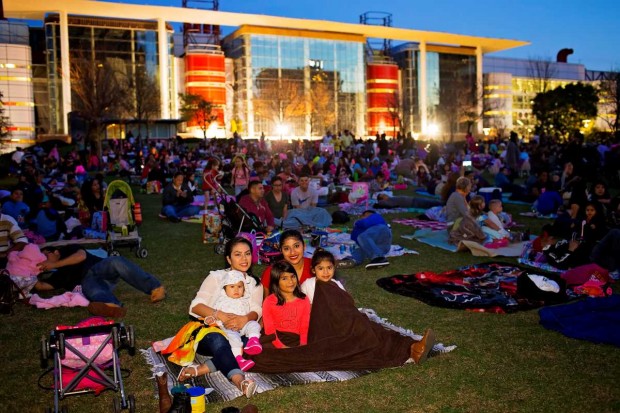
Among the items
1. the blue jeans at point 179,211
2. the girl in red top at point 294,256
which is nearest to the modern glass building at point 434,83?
the blue jeans at point 179,211

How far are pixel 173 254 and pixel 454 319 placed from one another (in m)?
5.72

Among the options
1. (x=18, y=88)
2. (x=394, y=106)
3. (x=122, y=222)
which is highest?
(x=18, y=88)

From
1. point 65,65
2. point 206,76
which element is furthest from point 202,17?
point 65,65

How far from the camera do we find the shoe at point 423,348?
17.7 feet

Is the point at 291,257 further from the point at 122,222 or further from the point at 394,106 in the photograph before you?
the point at 394,106

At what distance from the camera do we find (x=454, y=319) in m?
6.76

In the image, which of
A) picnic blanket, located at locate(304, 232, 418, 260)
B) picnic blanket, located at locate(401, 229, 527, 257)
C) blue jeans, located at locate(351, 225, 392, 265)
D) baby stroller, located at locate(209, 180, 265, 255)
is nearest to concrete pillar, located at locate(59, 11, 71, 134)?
baby stroller, located at locate(209, 180, 265, 255)

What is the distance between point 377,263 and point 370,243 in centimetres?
44

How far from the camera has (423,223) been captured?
45.0 feet

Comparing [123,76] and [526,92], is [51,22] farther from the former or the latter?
[526,92]

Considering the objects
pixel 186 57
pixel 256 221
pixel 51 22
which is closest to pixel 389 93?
pixel 186 57

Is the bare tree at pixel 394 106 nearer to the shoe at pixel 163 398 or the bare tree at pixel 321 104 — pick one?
the bare tree at pixel 321 104

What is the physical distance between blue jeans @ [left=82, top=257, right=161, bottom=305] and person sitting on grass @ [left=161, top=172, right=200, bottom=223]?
7625 millimetres

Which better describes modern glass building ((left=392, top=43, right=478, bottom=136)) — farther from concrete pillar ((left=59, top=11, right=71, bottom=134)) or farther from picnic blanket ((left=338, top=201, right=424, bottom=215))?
picnic blanket ((left=338, top=201, right=424, bottom=215))
